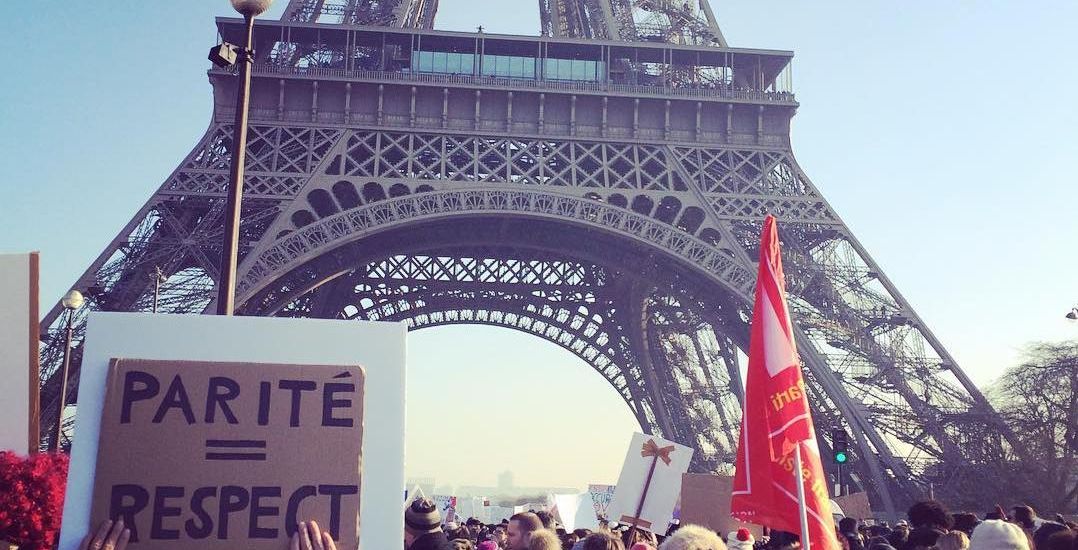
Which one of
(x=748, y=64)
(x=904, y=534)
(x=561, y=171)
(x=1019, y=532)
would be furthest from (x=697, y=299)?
(x=1019, y=532)

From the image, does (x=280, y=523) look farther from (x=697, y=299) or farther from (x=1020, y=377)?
(x=1020, y=377)

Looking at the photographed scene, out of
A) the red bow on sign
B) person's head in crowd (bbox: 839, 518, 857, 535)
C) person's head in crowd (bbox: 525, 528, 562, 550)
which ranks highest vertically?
the red bow on sign

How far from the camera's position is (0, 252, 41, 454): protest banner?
515 centimetres

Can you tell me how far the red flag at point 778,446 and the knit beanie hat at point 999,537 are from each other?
0.81 metres

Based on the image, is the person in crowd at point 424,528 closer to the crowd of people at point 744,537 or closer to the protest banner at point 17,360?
the crowd of people at point 744,537

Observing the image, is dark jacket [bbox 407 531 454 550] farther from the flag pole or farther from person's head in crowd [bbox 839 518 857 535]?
person's head in crowd [bbox 839 518 857 535]

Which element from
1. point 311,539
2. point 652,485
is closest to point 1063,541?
point 311,539

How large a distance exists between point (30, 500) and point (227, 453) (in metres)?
1.90

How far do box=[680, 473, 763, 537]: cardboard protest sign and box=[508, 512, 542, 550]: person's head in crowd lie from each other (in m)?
6.41

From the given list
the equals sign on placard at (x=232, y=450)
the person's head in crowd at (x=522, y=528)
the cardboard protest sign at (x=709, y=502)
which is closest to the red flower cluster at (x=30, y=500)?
the equals sign on placard at (x=232, y=450)

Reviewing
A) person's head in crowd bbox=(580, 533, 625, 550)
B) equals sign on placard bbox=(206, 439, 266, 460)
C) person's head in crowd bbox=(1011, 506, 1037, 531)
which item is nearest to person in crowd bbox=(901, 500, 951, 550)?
person's head in crowd bbox=(1011, 506, 1037, 531)

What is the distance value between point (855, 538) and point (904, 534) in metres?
0.82

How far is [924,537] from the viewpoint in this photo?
7312 mm

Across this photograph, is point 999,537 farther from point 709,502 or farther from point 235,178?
point 709,502
